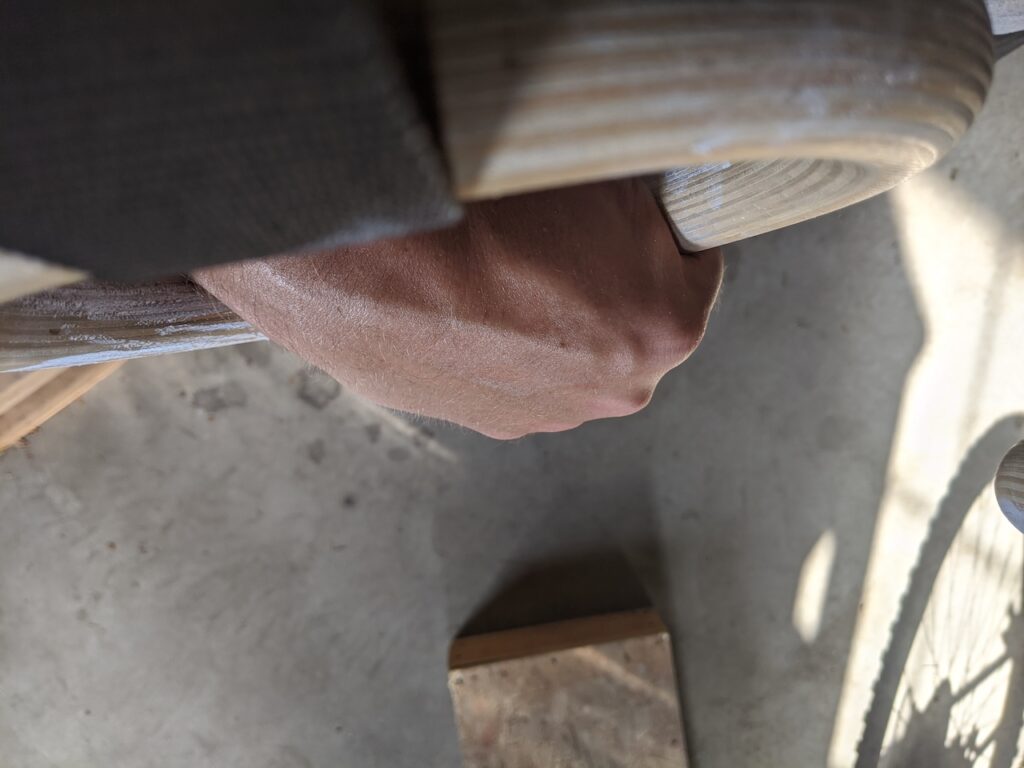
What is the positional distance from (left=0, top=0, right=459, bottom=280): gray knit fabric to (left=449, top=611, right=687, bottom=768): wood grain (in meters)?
1.33

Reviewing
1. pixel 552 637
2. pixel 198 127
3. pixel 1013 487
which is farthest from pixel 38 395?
pixel 1013 487

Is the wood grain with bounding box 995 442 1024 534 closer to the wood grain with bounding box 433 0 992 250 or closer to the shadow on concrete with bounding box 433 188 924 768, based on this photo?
the shadow on concrete with bounding box 433 188 924 768

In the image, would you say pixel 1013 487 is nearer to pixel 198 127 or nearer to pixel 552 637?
pixel 552 637

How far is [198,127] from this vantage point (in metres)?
0.15

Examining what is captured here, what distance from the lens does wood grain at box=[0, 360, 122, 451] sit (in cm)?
117

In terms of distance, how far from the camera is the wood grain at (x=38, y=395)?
46.0 inches

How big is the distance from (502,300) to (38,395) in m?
1.14

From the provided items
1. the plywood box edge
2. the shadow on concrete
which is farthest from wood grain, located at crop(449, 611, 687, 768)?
the shadow on concrete

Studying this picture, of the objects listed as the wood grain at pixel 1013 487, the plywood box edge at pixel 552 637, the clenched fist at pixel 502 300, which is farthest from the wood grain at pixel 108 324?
the wood grain at pixel 1013 487

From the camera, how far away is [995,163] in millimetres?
1353

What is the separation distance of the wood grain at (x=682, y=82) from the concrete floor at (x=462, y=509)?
3.97 ft

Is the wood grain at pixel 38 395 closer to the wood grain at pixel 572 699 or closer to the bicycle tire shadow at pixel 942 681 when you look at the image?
the wood grain at pixel 572 699

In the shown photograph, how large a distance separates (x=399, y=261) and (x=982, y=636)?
5.58ft

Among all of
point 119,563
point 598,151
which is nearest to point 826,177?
point 598,151
